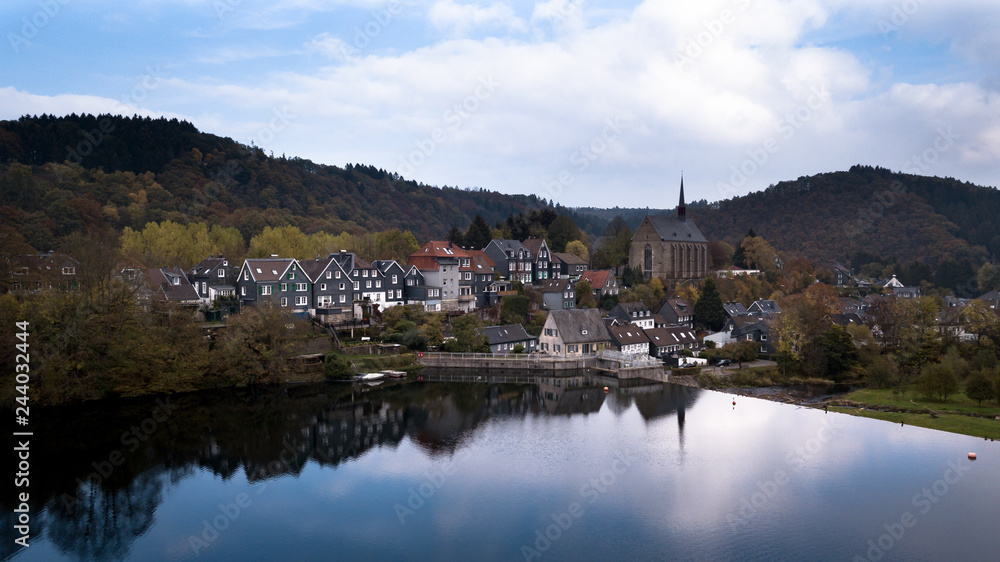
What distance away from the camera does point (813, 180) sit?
118 meters

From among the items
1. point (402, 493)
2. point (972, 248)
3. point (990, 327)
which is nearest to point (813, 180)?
point (972, 248)

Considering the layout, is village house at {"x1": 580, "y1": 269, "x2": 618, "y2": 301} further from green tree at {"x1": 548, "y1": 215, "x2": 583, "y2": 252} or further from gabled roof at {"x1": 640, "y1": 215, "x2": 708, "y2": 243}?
gabled roof at {"x1": 640, "y1": 215, "x2": 708, "y2": 243}

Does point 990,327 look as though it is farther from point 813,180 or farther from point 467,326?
point 813,180

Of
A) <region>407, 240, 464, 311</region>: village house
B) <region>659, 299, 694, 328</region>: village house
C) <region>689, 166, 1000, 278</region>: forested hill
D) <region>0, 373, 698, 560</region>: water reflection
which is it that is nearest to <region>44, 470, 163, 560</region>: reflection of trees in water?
<region>0, 373, 698, 560</region>: water reflection

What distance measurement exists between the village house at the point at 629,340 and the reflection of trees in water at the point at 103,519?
2794cm

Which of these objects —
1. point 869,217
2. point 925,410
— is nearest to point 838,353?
point 925,410

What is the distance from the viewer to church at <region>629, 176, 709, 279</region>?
63.6 m

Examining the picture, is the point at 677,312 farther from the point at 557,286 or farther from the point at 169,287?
the point at 169,287

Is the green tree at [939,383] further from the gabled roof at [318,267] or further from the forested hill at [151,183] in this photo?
the forested hill at [151,183]

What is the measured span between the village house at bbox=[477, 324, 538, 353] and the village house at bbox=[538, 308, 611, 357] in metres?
0.82

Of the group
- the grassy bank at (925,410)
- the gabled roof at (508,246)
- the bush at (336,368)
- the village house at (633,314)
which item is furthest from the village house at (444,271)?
the grassy bank at (925,410)

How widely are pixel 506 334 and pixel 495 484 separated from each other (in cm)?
2122

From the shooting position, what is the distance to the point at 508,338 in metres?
41.8

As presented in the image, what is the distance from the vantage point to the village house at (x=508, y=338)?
134 feet
